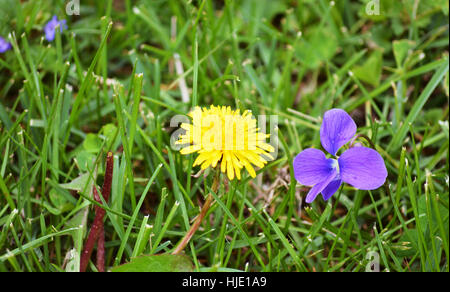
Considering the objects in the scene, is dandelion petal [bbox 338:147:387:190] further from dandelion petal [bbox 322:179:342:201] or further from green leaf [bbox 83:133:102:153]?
green leaf [bbox 83:133:102:153]

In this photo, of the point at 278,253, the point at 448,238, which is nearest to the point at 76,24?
the point at 278,253

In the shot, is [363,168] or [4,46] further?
[4,46]

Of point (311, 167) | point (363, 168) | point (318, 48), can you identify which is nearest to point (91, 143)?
point (311, 167)

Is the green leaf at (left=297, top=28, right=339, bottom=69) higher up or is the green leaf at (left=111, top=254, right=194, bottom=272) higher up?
the green leaf at (left=297, top=28, right=339, bottom=69)

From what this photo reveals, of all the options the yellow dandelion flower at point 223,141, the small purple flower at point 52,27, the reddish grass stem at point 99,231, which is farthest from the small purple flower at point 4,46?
the yellow dandelion flower at point 223,141

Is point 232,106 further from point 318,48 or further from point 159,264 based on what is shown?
→ point 159,264

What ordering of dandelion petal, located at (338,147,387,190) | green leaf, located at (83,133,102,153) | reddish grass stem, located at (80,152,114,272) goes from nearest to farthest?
dandelion petal, located at (338,147,387,190), reddish grass stem, located at (80,152,114,272), green leaf, located at (83,133,102,153)

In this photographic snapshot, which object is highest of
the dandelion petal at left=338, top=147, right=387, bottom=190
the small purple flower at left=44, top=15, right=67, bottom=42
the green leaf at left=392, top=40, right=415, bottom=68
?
the small purple flower at left=44, top=15, right=67, bottom=42

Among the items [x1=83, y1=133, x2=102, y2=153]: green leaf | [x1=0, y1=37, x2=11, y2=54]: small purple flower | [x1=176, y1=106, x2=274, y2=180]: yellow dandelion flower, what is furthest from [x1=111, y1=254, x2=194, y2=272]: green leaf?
[x1=0, y1=37, x2=11, y2=54]: small purple flower

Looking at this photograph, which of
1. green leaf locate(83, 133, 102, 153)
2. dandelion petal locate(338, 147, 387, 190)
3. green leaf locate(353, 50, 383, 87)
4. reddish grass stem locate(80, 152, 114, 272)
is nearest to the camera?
dandelion petal locate(338, 147, 387, 190)
